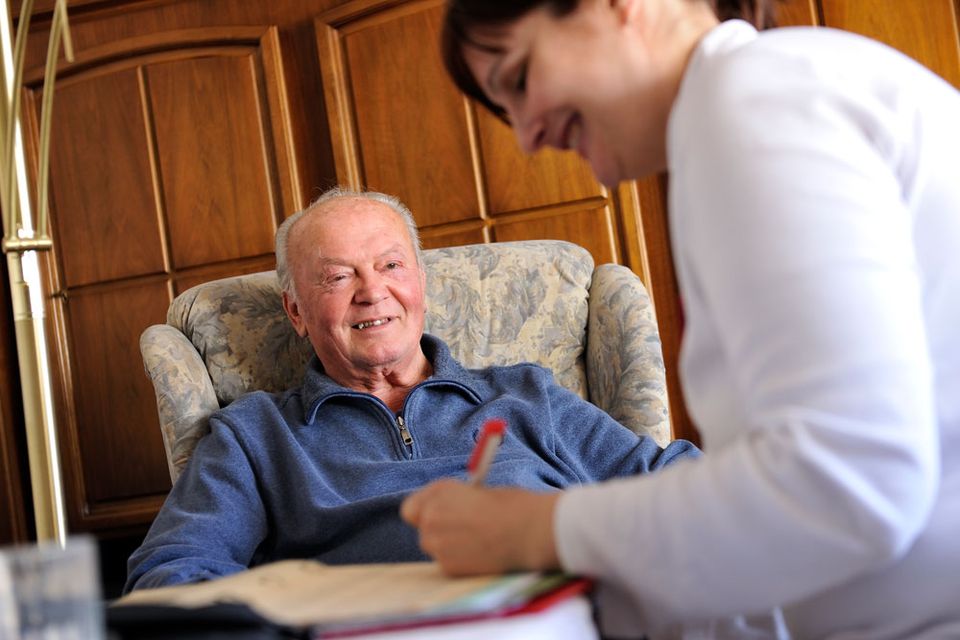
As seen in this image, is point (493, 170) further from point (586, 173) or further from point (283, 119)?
point (283, 119)

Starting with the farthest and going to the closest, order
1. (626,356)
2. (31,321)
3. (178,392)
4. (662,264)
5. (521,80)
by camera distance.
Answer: (662,264) < (626,356) < (178,392) < (31,321) < (521,80)

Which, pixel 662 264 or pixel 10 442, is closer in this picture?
pixel 662 264

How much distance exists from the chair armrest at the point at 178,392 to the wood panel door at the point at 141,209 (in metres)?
1.44

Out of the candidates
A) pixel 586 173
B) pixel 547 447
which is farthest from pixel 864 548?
pixel 586 173

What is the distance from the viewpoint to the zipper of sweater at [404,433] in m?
1.93

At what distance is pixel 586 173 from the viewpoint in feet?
11.0

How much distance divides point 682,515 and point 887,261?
0.65 ft

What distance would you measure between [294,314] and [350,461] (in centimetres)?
47

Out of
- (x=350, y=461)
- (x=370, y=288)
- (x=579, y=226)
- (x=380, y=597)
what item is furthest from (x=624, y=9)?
(x=579, y=226)

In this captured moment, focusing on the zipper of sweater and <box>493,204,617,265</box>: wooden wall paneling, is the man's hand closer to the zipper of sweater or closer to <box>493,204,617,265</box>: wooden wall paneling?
the zipper of sweater

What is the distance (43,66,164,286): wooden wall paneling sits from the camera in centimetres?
363


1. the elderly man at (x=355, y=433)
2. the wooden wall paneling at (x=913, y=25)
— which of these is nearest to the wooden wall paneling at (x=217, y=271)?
the elderly man at (x=355, y=433)

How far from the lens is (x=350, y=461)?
73.0 inches

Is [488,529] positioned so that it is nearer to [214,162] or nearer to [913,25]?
[913,25]
